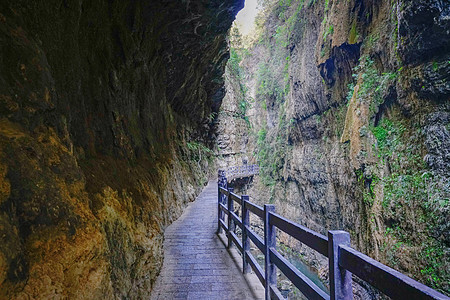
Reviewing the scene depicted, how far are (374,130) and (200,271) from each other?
9.10m

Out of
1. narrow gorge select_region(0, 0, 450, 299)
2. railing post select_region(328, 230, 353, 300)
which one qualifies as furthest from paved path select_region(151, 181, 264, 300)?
railing post select_region(328, 230, 353, 300)

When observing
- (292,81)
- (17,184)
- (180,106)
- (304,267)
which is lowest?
(304,267)

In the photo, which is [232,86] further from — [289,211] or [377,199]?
[377,199]

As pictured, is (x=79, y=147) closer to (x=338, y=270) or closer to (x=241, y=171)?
(x=338, y=270)

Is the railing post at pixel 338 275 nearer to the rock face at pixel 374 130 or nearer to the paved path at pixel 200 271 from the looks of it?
the paved path at pixel 200 271

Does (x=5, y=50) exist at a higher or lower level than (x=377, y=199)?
higher

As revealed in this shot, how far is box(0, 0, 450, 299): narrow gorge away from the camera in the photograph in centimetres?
183

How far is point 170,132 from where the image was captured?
1014cm

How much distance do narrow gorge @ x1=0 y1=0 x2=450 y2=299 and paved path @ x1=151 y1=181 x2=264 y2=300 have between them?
1.04 feet

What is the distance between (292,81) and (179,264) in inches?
722

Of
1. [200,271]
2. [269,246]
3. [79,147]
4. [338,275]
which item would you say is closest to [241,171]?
[200,271]

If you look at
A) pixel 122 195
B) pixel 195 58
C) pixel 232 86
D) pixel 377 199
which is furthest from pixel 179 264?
pixel 232 86

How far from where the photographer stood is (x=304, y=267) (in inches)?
641

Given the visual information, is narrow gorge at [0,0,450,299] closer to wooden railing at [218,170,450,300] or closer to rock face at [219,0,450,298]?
rock face at [219,0,450,298]
